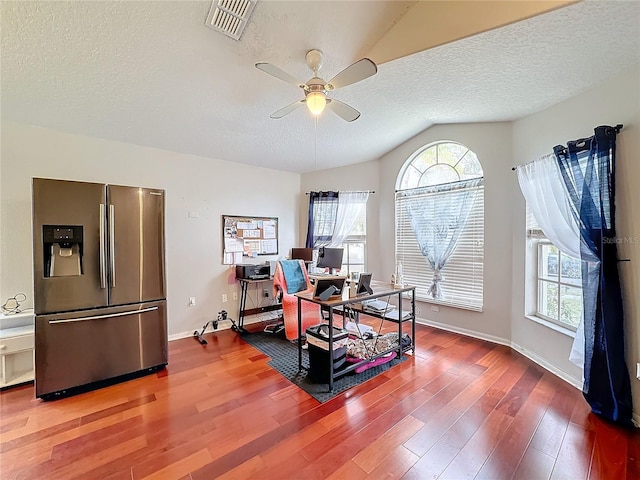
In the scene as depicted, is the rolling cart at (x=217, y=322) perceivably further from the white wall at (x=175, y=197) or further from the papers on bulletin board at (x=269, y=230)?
the papers on bulletin board at (x=269, y=230)

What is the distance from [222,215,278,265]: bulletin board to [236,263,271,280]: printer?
0.87 feet

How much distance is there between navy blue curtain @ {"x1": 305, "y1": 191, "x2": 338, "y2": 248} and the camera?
474 centimetres

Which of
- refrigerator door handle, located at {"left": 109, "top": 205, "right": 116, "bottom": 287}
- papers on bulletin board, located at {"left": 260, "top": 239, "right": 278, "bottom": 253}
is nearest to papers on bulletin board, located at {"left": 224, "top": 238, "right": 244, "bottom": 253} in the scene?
papers on bulletin board, located at {"left": 260, "top": 239, "right": 278, "bottom": 253}

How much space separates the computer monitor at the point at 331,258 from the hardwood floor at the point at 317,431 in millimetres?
1805

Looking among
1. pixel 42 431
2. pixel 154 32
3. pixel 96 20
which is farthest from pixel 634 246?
pixel 42 431

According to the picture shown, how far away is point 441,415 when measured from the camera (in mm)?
2033

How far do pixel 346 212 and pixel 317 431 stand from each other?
3375 mm

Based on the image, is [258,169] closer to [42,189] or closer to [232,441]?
[42,189]

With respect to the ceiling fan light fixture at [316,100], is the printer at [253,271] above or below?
below

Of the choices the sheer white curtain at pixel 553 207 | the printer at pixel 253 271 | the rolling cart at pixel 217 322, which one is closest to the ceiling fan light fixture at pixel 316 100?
the sheer white curtain at pixel 553 207

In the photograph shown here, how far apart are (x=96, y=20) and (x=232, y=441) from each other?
9.26 ft

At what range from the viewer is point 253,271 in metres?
4.00

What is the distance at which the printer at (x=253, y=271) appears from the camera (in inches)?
156

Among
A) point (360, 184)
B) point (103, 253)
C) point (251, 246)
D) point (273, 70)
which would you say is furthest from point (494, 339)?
point (103, 253)
